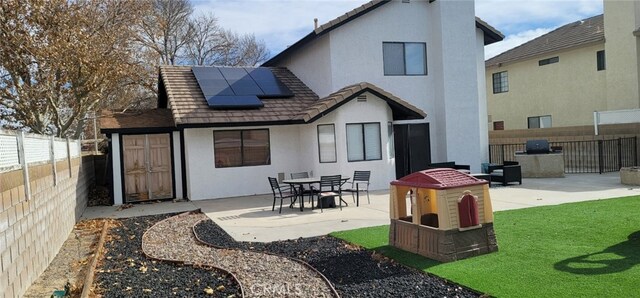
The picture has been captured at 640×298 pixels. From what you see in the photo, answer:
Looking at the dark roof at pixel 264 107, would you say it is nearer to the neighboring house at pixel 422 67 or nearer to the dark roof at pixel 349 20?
the neighboring house at pixel 422 67

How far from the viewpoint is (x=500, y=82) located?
31078mm

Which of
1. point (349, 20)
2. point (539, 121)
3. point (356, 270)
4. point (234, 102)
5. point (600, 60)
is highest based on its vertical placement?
point (349, 20)

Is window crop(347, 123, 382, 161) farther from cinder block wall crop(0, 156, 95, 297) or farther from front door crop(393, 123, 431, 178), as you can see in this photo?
cinder block wall crop(0, 156, 95, 297)

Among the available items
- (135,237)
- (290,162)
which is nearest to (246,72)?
(290,162)

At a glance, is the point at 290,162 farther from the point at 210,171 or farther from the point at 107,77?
the point at 107,77

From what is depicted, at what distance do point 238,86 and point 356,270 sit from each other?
1264 centimetres

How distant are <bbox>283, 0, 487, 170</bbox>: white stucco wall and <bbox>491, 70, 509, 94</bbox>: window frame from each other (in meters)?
12.5

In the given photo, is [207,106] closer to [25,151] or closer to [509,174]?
[25,151]

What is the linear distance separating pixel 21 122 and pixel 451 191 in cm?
1741

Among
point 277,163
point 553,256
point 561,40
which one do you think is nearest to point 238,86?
point 277,163

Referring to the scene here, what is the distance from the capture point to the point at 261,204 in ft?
47.9

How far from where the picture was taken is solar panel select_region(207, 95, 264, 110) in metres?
16.6

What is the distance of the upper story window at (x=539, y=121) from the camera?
91.8 ft

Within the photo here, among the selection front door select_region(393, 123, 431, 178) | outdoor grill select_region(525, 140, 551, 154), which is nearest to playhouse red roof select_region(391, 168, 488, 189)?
front door select_region(393, 123, 431, 178)
